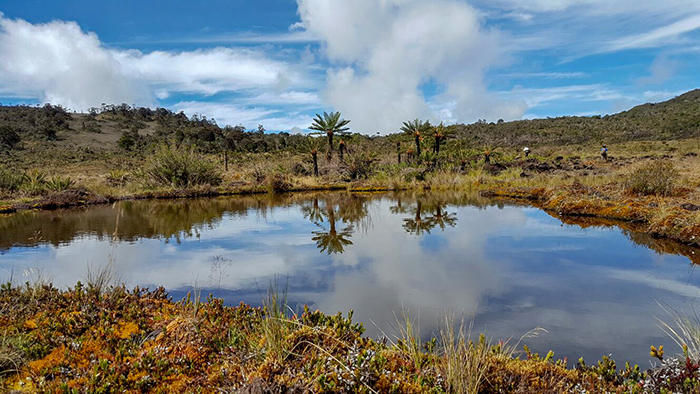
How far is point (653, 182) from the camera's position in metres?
13.2

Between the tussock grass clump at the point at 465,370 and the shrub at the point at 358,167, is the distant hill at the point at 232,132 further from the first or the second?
the tussock grass clump at the point at 465,370

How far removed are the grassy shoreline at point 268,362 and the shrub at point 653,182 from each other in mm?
12126

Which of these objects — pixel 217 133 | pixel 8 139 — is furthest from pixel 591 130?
pixel 8 139

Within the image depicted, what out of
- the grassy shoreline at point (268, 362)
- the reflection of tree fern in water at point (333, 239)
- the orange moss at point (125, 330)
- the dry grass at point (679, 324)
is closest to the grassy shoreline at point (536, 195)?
the dry grass at point (679, 324)

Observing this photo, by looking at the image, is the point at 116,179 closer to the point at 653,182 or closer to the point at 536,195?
the point at 536,195

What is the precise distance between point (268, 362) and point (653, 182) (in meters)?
15.0

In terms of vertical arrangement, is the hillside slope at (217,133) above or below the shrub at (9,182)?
above

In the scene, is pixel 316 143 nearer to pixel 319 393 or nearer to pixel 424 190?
pixel 424 190

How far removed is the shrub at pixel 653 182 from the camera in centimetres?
1295

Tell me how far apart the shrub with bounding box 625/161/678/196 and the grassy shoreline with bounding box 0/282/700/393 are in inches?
477

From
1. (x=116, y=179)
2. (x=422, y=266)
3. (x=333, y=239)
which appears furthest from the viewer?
(x=116, y=179)

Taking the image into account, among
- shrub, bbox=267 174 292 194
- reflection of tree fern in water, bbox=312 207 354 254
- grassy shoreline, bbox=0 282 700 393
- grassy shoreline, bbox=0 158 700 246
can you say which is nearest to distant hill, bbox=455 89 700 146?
grassy shoreline, bbox=0 158 700 246

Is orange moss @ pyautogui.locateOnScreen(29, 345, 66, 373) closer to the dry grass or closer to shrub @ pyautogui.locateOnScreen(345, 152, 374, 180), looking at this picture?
the dry grass

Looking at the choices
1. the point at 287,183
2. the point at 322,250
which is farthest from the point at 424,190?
the point at 322,250
